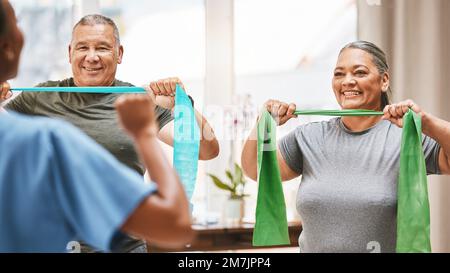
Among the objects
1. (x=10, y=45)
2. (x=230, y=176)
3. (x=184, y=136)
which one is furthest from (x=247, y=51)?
(x=10, y=45)

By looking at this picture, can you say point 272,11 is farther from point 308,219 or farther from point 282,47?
point 308,219

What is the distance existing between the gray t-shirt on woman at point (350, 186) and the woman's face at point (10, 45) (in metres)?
0.71

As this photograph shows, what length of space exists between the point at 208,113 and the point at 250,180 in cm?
20

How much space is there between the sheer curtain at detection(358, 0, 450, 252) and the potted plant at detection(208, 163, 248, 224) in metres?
0.41

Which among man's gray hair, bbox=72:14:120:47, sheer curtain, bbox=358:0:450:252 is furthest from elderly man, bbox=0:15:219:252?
sheer curtain, bbox=358:0:450:252

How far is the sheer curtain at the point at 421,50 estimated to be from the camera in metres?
1.45

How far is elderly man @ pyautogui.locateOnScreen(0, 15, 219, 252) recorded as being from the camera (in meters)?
1.20

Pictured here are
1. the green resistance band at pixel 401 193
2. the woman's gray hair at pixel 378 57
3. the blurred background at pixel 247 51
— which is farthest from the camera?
the blurred background at pixel 247 51

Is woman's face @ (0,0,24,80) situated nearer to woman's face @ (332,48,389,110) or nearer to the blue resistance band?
the blue resistance band

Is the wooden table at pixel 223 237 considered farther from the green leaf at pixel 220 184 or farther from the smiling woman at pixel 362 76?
the smiling woman at pixel 362 76

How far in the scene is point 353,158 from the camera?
123cm

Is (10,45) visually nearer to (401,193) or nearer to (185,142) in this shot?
(185,142)

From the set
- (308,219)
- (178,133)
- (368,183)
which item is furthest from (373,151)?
(178,133)

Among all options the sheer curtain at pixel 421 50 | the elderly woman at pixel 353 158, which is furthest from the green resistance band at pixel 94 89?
the sheer curtain at pixel 421 50
